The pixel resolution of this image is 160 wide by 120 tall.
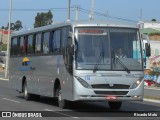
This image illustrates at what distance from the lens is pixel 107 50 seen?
1805 cm

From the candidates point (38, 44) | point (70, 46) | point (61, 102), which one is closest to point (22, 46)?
point (38, 44)

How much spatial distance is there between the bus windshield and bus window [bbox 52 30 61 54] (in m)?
1.92

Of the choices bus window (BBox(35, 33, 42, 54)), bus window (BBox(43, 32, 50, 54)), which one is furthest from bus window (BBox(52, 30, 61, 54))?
bus window (BBox(35, 33, 42, 54))

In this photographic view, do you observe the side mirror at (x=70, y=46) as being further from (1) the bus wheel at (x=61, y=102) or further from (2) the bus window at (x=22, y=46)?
(2) the bus window at (x=22, y=46)

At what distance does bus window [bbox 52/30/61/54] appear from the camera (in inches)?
786

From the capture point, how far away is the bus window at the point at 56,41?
20.0 meters

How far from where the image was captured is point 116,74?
58.7ft

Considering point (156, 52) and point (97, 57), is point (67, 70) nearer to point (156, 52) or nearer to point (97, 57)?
point (97, 57)

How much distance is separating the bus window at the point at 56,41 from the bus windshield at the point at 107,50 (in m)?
1.92

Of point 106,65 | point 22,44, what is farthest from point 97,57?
point 22,44

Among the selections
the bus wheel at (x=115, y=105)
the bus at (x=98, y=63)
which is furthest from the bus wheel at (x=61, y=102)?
the bus wheel at (x=115, y=105)

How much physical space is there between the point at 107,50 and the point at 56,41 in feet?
9.49

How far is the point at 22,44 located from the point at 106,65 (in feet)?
27.5

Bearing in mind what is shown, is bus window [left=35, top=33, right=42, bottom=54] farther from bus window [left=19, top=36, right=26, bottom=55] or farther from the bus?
the bus
